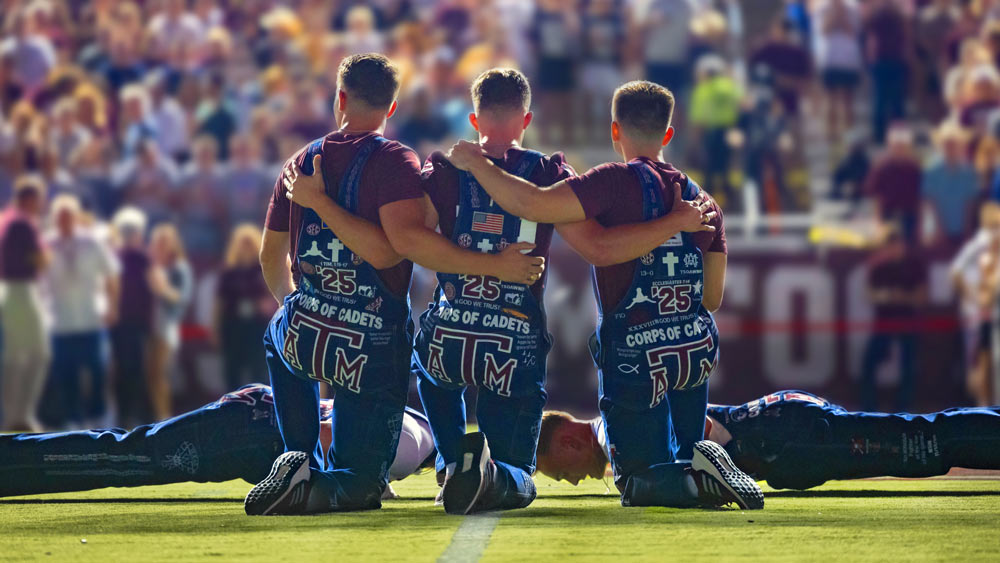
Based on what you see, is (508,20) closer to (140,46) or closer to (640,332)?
(140,46)

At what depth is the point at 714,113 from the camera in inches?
610

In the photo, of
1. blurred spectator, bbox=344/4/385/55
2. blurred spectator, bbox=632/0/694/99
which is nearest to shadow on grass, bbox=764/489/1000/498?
blurred spectator, bbox=632/0/694/99

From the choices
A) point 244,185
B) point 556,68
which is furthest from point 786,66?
point 244,185

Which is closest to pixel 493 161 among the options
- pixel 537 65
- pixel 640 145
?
pixel 640 145

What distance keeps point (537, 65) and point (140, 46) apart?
443 centimetres

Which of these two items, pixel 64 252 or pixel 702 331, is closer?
pixel 702 331

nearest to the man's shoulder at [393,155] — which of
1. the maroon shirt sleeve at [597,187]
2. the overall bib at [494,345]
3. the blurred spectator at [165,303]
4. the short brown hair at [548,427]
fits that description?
the overall bib at [494,345]

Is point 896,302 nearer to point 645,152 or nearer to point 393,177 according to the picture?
point 645,152

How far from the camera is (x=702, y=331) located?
20.9 feet

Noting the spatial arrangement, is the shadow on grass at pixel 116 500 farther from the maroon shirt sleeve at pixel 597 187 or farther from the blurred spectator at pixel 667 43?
the blurred spectator at pixel 667 43

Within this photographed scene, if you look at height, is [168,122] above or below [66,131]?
above

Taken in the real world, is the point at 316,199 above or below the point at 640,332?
above

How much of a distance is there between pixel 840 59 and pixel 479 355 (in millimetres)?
11065

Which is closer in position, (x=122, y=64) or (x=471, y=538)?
(x=471, y=538)
